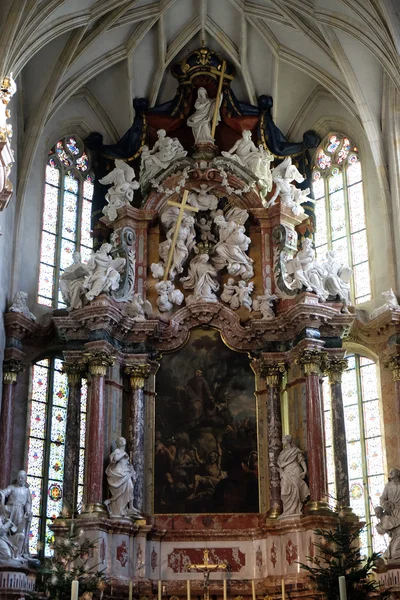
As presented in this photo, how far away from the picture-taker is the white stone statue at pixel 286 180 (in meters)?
24.2

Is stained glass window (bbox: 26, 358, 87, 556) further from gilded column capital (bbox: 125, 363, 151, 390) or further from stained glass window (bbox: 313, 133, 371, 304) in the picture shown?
stained glass window (bbox: 313, 133, 371, 304)

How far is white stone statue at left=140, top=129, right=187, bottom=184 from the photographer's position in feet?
80.5

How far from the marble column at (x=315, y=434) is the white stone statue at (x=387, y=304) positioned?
5.26ft

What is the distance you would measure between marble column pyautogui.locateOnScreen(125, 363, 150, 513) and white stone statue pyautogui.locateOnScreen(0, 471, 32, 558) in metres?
2.77

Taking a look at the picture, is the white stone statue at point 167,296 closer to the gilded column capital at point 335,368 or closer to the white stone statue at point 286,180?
the white stone statue at point 286,180

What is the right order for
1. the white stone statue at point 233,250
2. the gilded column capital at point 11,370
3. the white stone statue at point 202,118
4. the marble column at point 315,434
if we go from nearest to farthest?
the marble column at point 315,434, the gilded column capital at point 11,370, the white stone statue at point 233,250, the white stone statue at point 202,118

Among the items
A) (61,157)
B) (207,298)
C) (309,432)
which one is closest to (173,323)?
(207,298)

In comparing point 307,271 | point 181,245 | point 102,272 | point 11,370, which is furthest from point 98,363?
point 307,271

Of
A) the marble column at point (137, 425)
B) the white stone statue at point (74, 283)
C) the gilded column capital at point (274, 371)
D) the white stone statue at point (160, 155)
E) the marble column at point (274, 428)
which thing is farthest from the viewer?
the white stone statue at point (160, 155)

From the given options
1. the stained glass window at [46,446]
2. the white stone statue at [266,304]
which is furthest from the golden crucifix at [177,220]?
the stained glass window at [46,446]

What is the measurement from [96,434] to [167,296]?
3.79 meters

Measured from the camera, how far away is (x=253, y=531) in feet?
70.8

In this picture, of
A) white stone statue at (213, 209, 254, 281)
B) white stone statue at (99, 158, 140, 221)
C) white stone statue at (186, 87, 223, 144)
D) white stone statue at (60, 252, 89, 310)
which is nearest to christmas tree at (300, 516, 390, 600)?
white stone statue at (213, 209, 254, 281)

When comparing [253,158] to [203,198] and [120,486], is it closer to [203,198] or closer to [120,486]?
[203,198]
